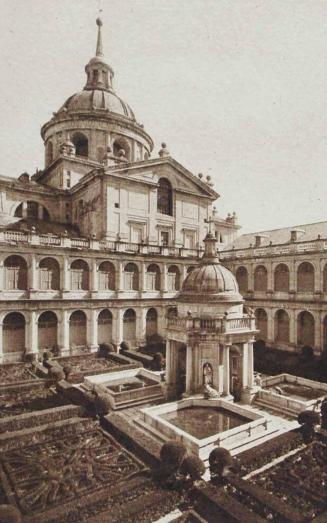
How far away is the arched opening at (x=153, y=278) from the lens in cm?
3984

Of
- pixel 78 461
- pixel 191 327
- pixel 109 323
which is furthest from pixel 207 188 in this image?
pixel 78 461

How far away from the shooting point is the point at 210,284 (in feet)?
75.3

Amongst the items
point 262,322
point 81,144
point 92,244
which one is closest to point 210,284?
point 92,244

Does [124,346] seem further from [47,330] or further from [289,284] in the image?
[289,284]

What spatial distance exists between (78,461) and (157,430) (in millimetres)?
4543

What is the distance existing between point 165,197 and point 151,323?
15.9 meters

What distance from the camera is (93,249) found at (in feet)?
115

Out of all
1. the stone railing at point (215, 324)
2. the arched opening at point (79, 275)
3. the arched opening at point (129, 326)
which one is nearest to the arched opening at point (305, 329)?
the stone railing at point (215, 324)

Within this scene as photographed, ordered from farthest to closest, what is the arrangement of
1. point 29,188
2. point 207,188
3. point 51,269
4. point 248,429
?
1. point 207,188
2. point 29,188
3. point 51,269
4. point 248,429

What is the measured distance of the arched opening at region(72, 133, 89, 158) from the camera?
5000cm

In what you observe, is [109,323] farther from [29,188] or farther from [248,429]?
[248,429]

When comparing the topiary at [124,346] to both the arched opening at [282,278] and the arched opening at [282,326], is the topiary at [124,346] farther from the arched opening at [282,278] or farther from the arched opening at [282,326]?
the arched opening at [282,278]

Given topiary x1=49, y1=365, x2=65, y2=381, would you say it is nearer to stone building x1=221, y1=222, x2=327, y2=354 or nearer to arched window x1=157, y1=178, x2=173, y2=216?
stone building x1=221, y1=222, x2=327, y2=354

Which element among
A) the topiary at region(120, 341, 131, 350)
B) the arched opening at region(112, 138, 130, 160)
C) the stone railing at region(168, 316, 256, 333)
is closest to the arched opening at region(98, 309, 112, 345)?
the topiary at region(120, 341, 131, 350)
